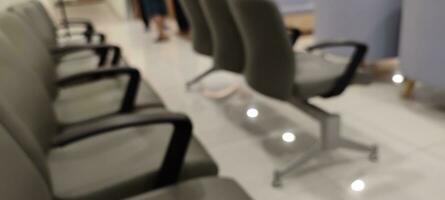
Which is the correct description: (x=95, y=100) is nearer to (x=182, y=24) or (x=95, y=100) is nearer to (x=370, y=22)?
(x=370, y=22)

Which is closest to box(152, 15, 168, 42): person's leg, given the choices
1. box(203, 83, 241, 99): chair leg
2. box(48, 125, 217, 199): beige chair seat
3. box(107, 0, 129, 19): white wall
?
box(107, 0, 129, 19): white wall

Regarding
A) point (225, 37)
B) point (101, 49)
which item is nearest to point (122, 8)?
point (101, 49)

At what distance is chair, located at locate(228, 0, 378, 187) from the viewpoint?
200 centimetres

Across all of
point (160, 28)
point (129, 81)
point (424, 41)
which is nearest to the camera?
point (129, 81)

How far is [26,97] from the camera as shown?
160 centimetres

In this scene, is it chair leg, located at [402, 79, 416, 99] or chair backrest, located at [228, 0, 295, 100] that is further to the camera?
chair leg, located at [402, 79, 416, 99]

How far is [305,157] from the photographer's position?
2.23 m

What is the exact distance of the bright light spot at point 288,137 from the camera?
8.55ft

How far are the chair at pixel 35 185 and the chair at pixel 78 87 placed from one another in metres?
0.73

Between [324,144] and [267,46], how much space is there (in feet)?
1.95

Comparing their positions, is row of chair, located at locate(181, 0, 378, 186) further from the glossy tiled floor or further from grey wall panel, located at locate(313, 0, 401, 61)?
grey wall panel, located at locate(313, 0, 401, 61)

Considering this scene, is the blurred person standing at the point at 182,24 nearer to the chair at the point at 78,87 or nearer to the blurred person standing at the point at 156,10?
the blurred person standing at the point at 156,10

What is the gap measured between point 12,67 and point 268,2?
1034mm

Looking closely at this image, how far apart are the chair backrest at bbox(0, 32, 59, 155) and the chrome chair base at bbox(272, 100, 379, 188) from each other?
1057 mm
